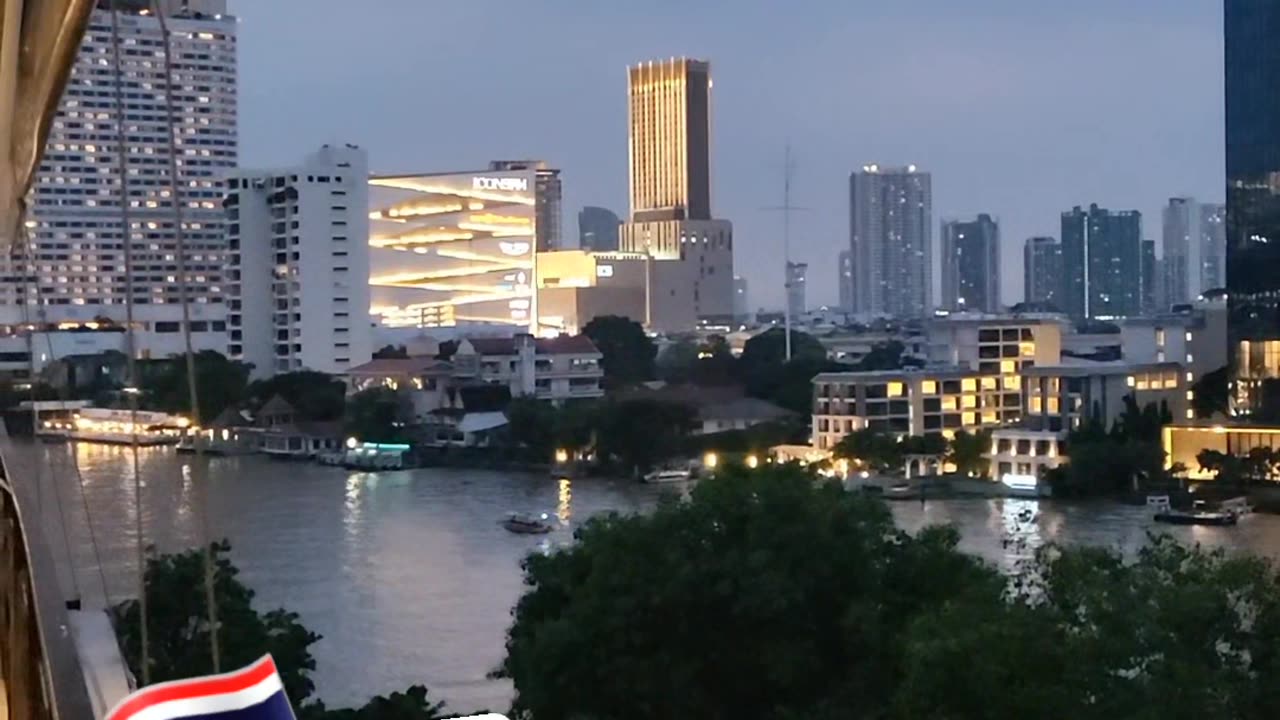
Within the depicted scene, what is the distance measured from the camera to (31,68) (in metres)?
0.47

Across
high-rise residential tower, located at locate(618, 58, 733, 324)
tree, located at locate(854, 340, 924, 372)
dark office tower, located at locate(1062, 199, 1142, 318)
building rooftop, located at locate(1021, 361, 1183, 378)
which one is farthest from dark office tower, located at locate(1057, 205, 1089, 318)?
building rooftop, located at locate(1021, 361, 1183, 378)

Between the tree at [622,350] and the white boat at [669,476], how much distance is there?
3.10 metres

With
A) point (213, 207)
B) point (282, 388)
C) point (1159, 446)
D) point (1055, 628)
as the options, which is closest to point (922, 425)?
point (1159, 446)

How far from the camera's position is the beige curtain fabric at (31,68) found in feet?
1.42

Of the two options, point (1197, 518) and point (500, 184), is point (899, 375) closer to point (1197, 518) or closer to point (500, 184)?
point (1197, 518)

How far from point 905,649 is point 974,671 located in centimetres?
23

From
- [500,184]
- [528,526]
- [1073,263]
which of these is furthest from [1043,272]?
[528,526]

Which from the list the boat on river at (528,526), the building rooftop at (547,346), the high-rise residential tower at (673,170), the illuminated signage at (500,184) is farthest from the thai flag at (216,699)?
the high-rise residential tower at (673,170)

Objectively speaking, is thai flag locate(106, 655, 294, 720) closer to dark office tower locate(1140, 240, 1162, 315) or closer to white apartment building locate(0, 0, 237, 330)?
white apartment building locate(0, 0, 237, 330)

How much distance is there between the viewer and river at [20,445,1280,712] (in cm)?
361

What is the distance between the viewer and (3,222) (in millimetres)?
611

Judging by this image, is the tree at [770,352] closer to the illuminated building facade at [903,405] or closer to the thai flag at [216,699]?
the illuminated building facade at [903,405]

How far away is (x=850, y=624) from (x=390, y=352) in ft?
31.8

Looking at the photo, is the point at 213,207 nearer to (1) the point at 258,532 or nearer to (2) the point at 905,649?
(1) the point at 258,532
